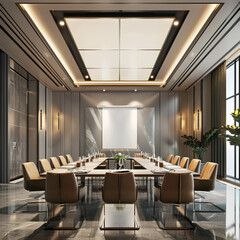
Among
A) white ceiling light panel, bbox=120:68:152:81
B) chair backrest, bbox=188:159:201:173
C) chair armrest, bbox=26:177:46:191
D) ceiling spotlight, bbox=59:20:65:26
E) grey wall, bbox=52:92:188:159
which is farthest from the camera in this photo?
grey wall, bbox=52:92:188:159

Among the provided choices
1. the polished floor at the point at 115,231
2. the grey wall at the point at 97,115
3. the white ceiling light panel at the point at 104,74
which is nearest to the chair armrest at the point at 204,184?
the polished floor at the point at 115,231

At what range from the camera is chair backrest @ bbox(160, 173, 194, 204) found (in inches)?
159

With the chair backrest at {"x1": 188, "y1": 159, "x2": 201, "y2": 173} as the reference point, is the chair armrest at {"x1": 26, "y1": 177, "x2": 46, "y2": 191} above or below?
below

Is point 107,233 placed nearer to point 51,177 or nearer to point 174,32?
point 51,177

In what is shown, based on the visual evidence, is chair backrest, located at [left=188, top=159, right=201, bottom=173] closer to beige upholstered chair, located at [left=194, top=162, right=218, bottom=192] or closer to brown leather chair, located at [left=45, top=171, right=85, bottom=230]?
beige upholstered chair, located at [left=194, top=162, right=218, bottom=192]

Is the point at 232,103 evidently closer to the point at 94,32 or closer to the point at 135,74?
the point at 135,74

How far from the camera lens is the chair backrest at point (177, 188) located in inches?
159

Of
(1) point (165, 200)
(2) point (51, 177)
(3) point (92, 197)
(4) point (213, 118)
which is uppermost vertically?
(4) point (213, 118)

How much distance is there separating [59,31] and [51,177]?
3368 millimetres

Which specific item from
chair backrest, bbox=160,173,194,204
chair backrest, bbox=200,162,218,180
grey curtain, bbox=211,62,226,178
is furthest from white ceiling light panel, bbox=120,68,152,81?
chair backrest, bbox=160,173,194,204

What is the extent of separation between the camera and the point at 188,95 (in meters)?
12.3

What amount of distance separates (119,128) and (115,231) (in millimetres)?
8658

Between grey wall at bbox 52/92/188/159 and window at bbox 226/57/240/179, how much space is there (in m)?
3.08

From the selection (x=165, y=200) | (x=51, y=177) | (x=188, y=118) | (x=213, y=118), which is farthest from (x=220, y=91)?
(x=51, y=177)
